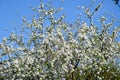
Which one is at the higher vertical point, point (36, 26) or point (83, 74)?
point (36, 26)

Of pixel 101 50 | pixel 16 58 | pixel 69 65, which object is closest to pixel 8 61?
pixel 16 58

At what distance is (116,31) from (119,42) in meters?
0.60

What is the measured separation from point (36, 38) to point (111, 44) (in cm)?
391

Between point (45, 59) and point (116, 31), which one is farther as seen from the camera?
point (116, 31)

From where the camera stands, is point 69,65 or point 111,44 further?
point 111,44

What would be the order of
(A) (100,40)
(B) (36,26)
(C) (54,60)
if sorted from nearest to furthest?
(C) (54,60) → (A) (100,40) → (B) (36,26)

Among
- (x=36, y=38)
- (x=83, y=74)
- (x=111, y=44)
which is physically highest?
(x=36, y=38)

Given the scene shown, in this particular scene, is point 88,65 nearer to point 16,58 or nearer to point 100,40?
point 100,40

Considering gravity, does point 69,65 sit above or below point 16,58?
below

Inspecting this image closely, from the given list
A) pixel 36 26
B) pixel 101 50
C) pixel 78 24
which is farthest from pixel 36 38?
pixel 101 50

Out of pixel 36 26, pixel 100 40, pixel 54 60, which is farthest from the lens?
pixel 36 26

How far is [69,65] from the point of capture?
16.9 m

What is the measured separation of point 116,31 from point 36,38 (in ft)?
13.8

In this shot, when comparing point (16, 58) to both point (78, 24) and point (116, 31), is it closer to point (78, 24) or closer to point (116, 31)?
point (78, 24)
